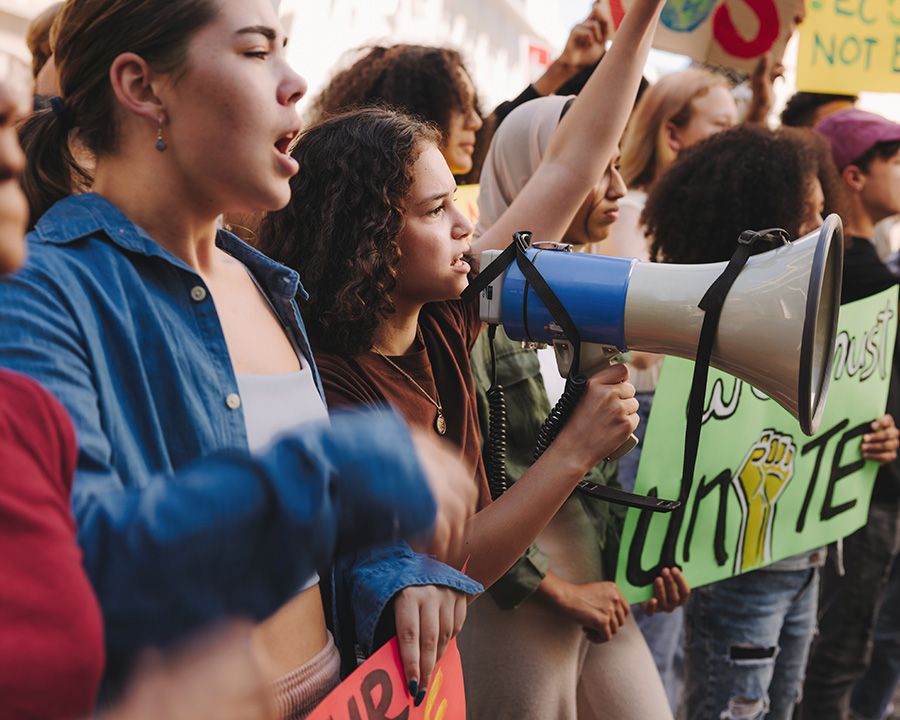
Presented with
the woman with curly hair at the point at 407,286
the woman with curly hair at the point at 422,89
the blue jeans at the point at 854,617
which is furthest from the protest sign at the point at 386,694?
the blue jeans at the point at 854,617

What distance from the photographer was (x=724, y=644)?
2205mm

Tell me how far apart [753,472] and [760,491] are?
0.20 feet

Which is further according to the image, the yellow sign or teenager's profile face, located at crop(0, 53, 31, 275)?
the yellow sign

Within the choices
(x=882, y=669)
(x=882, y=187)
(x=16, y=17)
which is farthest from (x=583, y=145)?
(x=16, y=17)

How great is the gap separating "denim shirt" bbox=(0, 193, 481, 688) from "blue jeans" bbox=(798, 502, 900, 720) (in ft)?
7.52

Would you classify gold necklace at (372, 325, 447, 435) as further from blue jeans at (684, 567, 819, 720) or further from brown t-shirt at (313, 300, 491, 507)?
blue jeans at (684, 567, 819, 720)

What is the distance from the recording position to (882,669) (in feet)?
10.7

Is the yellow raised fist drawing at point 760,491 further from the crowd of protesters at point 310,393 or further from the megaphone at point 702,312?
the megaphone at point 702,312

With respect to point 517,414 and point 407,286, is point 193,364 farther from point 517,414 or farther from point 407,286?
point 517,414

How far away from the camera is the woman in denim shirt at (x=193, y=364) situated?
0.58m

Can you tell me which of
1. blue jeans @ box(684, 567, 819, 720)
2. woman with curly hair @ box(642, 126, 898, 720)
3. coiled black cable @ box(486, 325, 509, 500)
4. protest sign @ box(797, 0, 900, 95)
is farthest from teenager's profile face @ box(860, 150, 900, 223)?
coiled black cable @ box(486, 325, 509, 500)

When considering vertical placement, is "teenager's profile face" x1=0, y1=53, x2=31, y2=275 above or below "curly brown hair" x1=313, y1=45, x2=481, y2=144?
above

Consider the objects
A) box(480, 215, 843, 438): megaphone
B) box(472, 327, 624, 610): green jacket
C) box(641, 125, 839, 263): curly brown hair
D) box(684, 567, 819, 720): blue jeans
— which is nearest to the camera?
box(480, 215, 843, 438): megaphone

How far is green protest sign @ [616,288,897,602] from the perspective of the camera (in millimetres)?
1964
